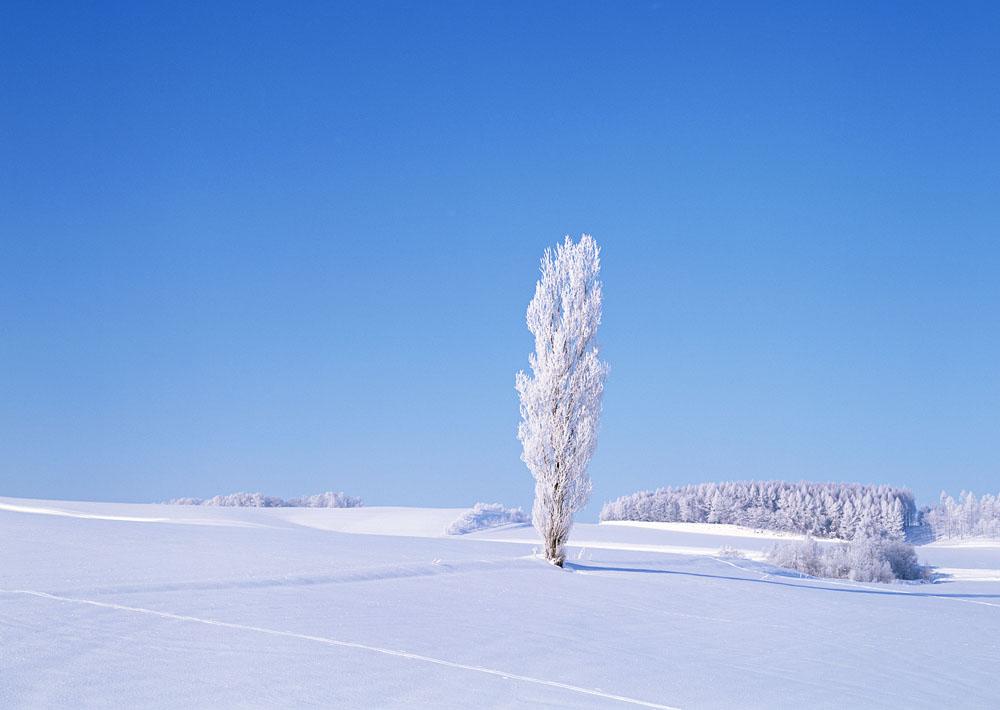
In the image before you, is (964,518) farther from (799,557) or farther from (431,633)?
(431,633)

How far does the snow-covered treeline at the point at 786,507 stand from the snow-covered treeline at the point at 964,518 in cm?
545

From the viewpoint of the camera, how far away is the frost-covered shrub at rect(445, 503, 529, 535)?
4850 cm

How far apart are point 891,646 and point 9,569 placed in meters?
13.0

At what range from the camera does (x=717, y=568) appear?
2508cm

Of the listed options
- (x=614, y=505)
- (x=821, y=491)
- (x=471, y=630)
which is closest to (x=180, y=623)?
(x=471, y=630)

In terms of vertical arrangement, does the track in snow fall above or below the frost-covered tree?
below

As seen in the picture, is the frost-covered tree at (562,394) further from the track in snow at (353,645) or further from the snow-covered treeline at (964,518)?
the snow-covered treeline at (964,518)

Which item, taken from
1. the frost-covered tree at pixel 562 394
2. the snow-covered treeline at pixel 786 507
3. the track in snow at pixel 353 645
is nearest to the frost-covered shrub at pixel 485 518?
the snow-covered treeline at pixel 786 507

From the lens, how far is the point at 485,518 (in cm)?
5162

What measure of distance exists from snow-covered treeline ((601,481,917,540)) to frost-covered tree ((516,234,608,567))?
36.0 meters

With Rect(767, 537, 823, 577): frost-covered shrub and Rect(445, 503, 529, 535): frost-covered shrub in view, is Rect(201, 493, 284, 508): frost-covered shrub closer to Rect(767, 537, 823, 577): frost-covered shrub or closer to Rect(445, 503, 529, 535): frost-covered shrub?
Rect(445, 503, 529, 535): frost-covered shrub

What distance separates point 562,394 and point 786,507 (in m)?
46.6

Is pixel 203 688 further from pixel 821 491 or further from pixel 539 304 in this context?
pixel 821 491

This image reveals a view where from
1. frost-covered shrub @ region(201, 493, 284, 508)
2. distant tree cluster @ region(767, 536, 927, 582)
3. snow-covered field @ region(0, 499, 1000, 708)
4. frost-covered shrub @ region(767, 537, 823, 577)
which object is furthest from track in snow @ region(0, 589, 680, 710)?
frost-covered shrub @ region(201, 493, 284, 508)
